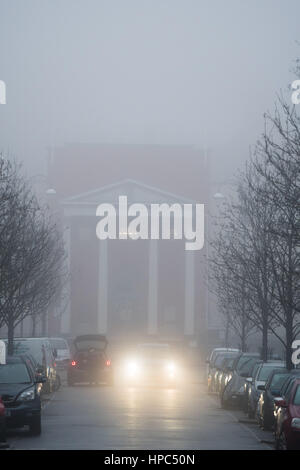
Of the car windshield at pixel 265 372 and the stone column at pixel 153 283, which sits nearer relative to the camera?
the car windshield at pixel 265 372

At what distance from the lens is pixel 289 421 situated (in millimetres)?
18484

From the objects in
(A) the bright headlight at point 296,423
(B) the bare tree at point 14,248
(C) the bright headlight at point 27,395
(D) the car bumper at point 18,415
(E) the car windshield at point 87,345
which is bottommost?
(D) the car bumper at point 18,415

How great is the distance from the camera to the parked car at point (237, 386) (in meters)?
33.2

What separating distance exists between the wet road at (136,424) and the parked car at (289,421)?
61.7 inches

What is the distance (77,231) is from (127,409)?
61344mm

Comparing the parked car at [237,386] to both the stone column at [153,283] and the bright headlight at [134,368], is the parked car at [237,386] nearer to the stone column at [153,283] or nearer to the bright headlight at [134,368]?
the bright headlight at [134,368]

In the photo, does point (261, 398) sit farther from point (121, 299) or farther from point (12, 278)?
point (121, 299)

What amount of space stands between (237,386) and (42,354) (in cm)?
903

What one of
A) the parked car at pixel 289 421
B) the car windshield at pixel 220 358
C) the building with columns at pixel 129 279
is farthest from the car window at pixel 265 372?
the building with columns at pixel 129 279

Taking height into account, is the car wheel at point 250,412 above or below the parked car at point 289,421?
below

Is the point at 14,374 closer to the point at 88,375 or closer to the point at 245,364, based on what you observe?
the point at 245,364

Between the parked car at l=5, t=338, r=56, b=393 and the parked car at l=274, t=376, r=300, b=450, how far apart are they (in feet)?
60.7

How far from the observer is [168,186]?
348 feet
